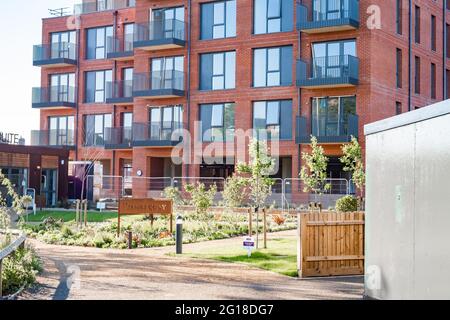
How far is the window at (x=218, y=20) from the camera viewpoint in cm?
4044

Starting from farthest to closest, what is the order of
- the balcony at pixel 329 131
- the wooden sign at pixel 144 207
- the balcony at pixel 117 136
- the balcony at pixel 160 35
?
1. the balcony at pixel 117 136
2. the balcony at pixel 160 35
3. the balcony at pixel 329 131
4. the wooden sign at pixel 144 207

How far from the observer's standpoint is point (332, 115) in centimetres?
3666

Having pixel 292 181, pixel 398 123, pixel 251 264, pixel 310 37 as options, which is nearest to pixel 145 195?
pixel 292 181

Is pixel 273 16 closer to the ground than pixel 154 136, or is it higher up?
higher up

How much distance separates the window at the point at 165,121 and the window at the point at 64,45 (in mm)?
11253

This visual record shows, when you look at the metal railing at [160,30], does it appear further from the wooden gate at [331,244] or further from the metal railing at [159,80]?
the wooden gate at [331,244]

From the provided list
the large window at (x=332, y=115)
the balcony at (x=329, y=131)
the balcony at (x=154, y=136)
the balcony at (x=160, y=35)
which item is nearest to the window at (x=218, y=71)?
the balcony at (x=160, y=35)

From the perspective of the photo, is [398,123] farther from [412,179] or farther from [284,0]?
[284,0]

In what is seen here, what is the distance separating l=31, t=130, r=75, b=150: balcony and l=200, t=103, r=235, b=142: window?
13.9 metres

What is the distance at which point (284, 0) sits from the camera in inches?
1527

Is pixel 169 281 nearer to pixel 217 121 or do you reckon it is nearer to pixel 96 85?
pixel 217 121

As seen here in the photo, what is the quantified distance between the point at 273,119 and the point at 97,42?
59.9 ft

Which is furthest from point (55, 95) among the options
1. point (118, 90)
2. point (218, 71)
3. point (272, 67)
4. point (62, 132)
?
point (272, 67)

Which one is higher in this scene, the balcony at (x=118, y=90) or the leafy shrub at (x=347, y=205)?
the balcony at (x=118, y=90)
